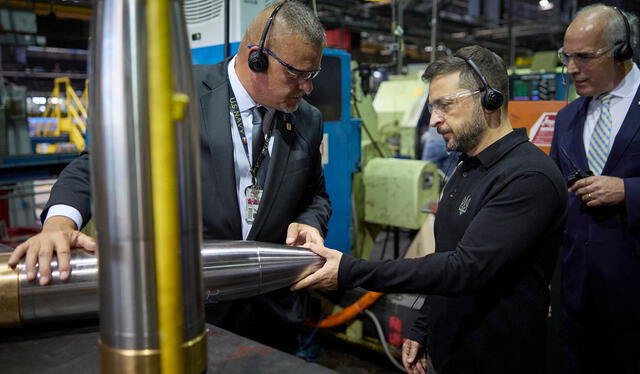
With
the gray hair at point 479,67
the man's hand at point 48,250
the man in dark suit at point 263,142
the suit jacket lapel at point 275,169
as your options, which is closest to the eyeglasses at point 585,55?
the gray hair at point 479,67

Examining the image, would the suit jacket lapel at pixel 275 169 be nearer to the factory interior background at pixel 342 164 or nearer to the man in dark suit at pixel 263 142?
the man in dark suit at pixel 263 142

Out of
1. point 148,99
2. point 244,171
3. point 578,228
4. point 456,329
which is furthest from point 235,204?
point 578,228

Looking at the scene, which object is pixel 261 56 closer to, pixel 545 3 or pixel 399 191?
pixel 399 191

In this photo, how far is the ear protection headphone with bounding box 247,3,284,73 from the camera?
1.62 m

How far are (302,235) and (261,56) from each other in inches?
23.9

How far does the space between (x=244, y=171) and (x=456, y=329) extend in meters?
0.87

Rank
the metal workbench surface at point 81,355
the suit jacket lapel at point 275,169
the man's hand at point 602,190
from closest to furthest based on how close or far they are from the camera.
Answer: the metal workbench surface at point 81,355 → the suit jacket lapel at point 275,169 → the man's hand at point 602,190

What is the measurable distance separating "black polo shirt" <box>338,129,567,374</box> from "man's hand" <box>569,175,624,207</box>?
65 cm

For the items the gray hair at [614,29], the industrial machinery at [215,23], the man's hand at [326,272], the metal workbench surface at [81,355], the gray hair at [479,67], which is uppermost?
the industrial machinery at [215,23]

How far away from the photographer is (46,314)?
3.47ft

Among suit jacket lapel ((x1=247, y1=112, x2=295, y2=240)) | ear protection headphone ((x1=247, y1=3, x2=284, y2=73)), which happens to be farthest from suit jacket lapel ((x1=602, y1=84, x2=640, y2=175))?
ear protection headphone ((x1=247, y1=3, x2=284, y2=73))

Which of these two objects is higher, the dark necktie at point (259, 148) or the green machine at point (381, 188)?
the dark necktie at point (259, 148)

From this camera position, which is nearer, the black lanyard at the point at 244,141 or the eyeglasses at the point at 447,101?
the eyeglasses at the point at 447,101

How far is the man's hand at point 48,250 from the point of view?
3.34ft
